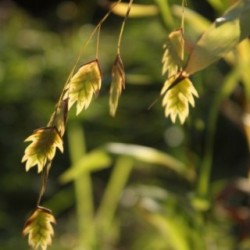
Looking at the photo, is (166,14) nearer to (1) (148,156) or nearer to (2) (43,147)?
(1) (148,156)

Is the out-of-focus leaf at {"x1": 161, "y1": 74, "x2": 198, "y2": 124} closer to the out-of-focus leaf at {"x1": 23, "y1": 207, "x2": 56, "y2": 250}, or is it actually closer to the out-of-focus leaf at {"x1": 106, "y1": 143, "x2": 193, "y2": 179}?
the out-of-focus leaf at {"x1": 23, "y1": 207, "x2": 56, "y2": 250}

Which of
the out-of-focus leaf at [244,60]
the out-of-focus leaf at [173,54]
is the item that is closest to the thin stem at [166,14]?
the out-of-focus leaf at [244,60]

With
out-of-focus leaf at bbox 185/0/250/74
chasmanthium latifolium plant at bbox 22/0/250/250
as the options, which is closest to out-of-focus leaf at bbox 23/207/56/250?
chasmanthium latifolium plant at bbox 22/0/250/250

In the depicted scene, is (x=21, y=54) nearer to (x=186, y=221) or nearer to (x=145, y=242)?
(x=145, y=242)

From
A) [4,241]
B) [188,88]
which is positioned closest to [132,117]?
[4,241]

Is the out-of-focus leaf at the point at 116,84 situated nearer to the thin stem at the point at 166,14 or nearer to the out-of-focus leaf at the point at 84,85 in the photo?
the out-of-focus leaf at the point at 84,85

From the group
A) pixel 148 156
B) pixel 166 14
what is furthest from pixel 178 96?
pixel 148 156
